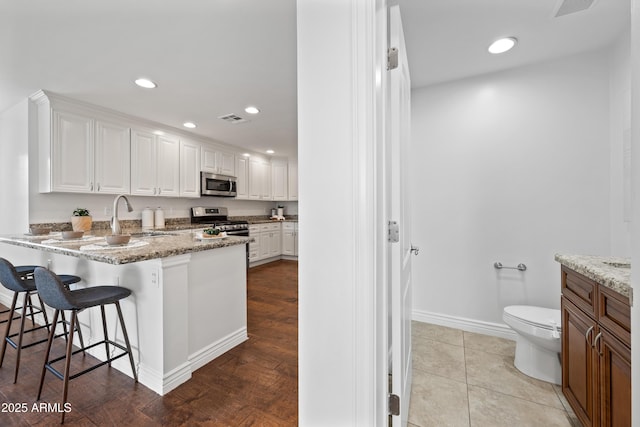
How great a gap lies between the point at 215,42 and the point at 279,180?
430cm

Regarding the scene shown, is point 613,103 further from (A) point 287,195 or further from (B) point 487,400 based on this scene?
(A) point 287,195

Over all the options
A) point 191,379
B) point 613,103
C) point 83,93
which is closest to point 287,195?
point 83,93

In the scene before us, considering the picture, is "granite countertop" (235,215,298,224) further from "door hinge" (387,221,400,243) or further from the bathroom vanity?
the bathroom vanity

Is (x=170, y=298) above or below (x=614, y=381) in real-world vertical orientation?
above

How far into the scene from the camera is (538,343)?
1687 millimetres

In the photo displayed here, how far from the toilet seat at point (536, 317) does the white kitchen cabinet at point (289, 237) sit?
4384mm

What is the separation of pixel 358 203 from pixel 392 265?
0.41 meters

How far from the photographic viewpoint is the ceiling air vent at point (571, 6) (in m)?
1.47

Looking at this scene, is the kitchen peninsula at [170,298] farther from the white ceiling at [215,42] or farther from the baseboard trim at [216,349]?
the white ceiling at [215,42]

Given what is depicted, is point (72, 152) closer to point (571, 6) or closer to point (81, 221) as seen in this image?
point (81, 221)

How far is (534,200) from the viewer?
217 centimetres

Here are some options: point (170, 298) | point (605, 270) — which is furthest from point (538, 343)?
point (170, 298)

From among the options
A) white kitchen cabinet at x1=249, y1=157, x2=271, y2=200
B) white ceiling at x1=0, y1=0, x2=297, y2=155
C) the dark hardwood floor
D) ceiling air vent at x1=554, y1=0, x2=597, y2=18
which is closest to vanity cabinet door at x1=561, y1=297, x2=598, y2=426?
the dark hardwood floor

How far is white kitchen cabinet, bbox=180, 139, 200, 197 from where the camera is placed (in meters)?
4.09
